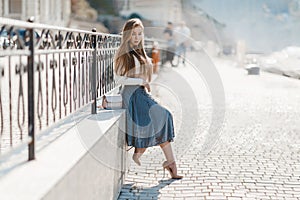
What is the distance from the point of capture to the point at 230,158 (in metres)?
6.45

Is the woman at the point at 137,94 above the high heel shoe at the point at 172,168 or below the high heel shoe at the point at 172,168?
above

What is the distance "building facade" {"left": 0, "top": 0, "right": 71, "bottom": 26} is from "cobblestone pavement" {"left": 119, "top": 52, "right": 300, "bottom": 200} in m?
35.7

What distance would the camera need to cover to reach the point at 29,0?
45219mm

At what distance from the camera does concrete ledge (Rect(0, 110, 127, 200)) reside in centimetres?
264

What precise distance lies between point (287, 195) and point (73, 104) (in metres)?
2.29

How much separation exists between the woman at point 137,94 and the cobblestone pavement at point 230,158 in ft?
1.76

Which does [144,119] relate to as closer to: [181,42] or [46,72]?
[46,72]

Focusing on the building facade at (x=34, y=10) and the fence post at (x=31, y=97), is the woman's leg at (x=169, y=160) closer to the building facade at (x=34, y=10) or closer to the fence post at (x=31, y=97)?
the fence post at (x=31, y=97)

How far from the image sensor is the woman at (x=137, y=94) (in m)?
5.22

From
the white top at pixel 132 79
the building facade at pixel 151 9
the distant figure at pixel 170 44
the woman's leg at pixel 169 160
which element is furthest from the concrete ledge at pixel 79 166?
the building facade at pixel 151 9

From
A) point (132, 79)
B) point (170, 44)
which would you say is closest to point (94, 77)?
point (132, 79)

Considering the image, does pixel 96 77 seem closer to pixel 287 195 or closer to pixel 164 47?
pixel 287 195

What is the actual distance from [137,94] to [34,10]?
42277 millimetres

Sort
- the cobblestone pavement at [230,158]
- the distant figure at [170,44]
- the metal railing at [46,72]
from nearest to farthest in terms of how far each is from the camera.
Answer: the metal railing at [46,72] → the cobblestone pavement at [230,158] → the distant figure at [170,44]
